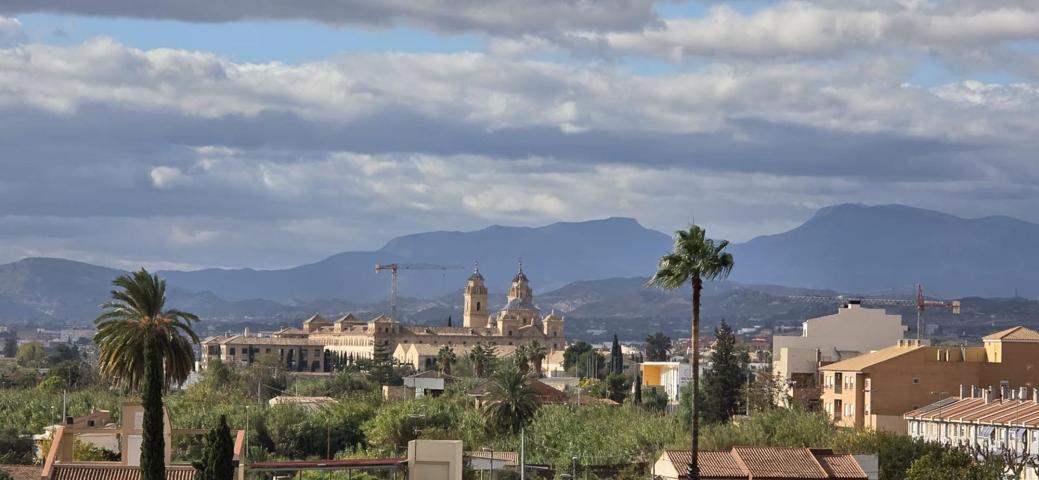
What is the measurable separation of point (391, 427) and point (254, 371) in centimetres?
8269

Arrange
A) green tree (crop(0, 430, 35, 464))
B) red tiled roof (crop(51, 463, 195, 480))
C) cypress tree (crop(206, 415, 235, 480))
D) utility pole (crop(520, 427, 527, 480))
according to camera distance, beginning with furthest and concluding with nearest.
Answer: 1. green tree (crop(0, 430, 35, 464))
2. utility pole (crop(520, 427, 527, 480))
3. red tiled roof (crop(51, 463, 195, 480))
4. cypress tree (crop(206, 415, 235, 480))

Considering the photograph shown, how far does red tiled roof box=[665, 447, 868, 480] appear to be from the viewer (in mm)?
66875

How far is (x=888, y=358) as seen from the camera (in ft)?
346

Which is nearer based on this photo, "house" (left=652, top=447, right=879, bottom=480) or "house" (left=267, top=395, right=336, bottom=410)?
"house" (left=652, top=447, right=879, bottom=480)

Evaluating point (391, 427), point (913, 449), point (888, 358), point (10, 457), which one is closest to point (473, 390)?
point (391, 427)

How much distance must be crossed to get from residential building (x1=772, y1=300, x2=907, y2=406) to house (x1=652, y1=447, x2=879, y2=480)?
5470 centimetres

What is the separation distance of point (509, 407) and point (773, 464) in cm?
4248

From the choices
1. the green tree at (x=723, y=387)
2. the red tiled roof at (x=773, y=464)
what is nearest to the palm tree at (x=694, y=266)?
the red tiled roof at (x=773, y=464)

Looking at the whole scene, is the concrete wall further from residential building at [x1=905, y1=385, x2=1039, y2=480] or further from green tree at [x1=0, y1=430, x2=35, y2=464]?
green tree at [x1=0, y1=430, x2=35, y2=464]

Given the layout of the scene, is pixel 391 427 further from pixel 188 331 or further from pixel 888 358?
pixel 188 331

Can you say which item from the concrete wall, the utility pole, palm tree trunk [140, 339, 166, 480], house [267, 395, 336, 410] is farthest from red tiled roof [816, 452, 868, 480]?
house [267, 395, 336, 410]

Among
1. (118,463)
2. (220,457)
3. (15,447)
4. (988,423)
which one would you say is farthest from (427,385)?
(220,457)

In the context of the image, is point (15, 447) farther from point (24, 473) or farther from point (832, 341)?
point (832, 341)

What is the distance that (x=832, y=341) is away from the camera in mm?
130125
